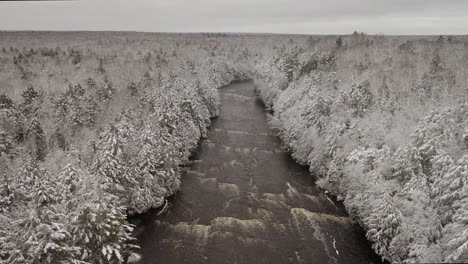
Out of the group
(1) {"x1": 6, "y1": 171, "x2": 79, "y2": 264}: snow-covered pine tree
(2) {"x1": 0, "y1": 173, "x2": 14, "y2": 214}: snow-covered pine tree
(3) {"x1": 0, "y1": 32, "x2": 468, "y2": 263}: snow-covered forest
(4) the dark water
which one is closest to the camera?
(1) {"x1": 6, "y1": 171, "x2": 79, "y2": 264}: snow-covered pine tree

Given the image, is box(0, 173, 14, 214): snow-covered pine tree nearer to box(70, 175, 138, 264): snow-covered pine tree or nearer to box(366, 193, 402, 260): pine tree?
box(70, 175, 138, 264): snow-covered pine tree

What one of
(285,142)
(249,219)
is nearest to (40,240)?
(249,219)

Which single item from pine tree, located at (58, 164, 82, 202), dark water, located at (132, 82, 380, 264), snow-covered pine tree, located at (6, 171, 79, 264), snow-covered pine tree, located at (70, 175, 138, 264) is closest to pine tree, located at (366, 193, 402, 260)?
dark water, located at (132, 82, 380, 264)

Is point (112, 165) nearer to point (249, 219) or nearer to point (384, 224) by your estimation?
point (249, 219)

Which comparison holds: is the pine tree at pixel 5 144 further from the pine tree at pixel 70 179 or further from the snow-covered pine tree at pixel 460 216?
the snow-covered pine tree at pixel 460 216

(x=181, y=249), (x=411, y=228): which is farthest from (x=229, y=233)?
(x=411, y=228)

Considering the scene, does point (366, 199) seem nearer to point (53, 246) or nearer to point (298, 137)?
point (298, 137)
